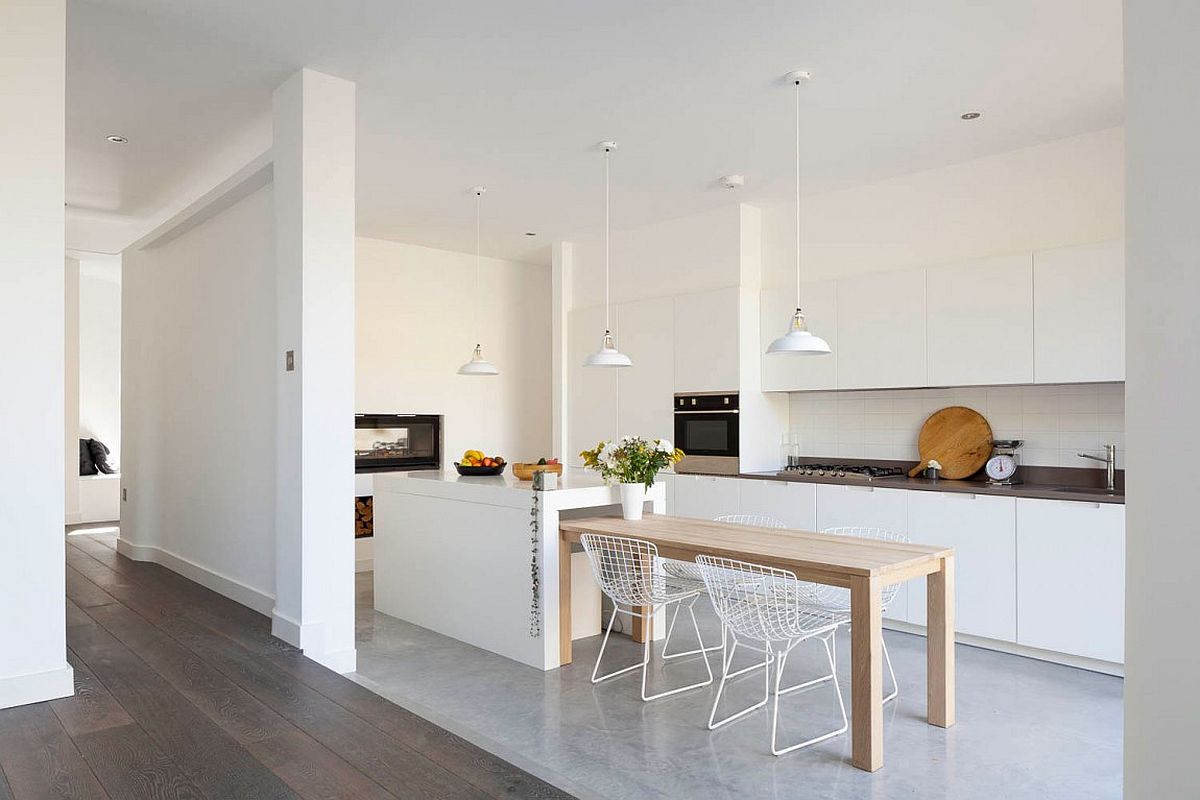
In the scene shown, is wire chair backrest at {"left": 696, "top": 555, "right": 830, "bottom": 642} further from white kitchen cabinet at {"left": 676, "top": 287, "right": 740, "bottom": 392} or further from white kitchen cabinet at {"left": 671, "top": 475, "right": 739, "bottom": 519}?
white kitchen cabinet at {"left": 676, "top": 287, "right": 740, "bottom": 392}

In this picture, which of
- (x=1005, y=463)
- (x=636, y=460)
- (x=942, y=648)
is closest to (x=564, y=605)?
(x=636, y=460)

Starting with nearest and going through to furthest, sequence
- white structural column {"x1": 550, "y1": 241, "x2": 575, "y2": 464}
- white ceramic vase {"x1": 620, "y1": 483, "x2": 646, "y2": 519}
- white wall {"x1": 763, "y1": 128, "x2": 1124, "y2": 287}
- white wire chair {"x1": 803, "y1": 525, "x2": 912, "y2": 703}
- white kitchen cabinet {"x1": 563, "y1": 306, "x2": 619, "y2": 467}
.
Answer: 1. white wire chair {"x1": 803, "y1": 525, "x2": 912, "y2": 703}
2. white ceramic vase {"x1": 620, "y1": 483, "x2": 646, "y2": 519}
3. white wall {"x1": 763, "y1": 128, "x2": 1124, "y2": 287}
4. white kitchen cabinet {"x1": 563, "y1": 306, "x2": 619, "y2": 467}
5. white structural column {"x1": 550, "y1": 241, "x2": 575, "y2": 464}

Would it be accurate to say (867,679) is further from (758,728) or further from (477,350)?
(477,350)

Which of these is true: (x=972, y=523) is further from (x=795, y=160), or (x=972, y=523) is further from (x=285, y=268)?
(x=285, y=268)

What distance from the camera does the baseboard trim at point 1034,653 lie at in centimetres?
421

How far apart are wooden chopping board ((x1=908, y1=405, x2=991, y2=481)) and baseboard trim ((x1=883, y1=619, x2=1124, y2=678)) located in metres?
1.00

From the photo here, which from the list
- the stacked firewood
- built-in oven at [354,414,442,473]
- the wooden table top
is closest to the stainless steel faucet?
the wooden table top

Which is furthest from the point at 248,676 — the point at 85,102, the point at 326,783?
the point at 85,102

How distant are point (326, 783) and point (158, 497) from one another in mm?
4420

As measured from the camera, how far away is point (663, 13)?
3.29 metres

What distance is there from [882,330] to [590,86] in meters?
2.59

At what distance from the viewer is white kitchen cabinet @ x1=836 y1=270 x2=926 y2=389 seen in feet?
17.1

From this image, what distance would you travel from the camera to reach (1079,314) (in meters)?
4.50

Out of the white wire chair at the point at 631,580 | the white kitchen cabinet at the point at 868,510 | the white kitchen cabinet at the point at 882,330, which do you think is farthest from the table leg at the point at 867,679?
the white kitchen cabinet at the point at 882,330
